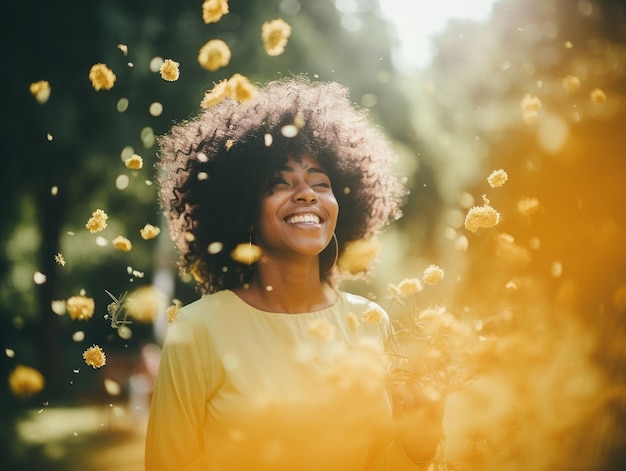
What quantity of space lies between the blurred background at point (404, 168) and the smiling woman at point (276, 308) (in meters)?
1.76

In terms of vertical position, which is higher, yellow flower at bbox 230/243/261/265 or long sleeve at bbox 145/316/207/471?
yellow flower at bbox 230/243/261/265

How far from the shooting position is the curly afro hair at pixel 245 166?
7.75 feet

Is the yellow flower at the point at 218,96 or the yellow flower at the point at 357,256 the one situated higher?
the yellow flower at the point at 218,96

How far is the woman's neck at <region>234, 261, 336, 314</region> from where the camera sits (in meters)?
2.21

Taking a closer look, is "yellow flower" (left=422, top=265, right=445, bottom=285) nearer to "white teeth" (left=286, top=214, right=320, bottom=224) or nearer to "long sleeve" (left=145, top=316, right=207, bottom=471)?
"white teeth" (left=286, top=214, right=320, bottom=224)

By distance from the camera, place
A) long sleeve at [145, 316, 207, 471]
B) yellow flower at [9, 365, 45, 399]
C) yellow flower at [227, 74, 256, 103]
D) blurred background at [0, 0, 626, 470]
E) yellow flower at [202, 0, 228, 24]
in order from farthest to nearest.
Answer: yellow flower at [9, 365, 45, 399] < blurred background at [0, 0, 626, 470] < yellow flower at [202, 0, 228, 24] < yellow flower at [227, 74, 256, 103] < long sleeve at [145, 316, 207, 471]

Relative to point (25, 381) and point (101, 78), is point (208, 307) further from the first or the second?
point (25, 381)

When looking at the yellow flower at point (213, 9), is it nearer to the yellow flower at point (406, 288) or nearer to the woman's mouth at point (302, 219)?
the woman's mouth at point (302, 219)

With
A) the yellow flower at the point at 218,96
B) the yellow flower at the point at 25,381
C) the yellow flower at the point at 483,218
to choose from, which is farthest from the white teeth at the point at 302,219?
the yellow flower at the point at 25,381

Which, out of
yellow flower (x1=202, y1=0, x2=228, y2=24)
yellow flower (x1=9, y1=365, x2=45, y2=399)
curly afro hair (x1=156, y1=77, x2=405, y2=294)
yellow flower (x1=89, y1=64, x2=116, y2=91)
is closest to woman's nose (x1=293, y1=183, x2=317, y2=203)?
curly afro hair (x1=156, y1=77, x2=405, y2=294)

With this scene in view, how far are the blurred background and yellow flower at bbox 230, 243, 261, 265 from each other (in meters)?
2.04

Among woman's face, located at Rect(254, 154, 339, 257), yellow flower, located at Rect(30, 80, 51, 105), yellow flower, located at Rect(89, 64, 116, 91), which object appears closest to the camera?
woman's face, located at Rect(254, 154, 339, 257)

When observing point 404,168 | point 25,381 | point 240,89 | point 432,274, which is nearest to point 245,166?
point 240,89

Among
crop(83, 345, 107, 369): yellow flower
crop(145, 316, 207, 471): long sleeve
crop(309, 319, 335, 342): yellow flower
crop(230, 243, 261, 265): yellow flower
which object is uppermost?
crop(230, 243, 261, 265): yellow flower
